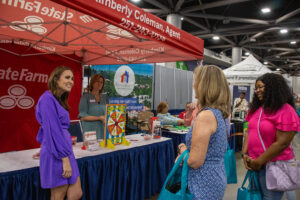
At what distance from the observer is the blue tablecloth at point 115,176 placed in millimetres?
1523

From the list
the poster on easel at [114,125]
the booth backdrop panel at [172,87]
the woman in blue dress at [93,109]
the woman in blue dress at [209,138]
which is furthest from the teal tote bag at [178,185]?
the booth backdrop panel at [172,87]

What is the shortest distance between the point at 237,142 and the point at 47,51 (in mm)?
4584

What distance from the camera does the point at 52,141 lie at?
4.29 feet

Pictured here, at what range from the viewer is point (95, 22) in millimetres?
2289

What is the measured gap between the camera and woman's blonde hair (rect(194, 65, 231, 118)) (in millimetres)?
1115

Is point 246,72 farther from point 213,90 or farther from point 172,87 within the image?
point 213,90

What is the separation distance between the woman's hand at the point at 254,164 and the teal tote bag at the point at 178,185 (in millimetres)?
604

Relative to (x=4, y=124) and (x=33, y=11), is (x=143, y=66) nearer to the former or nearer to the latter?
(x=4, y=124)

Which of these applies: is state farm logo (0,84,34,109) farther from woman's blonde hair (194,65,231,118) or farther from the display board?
woman's blonde hair (194,65,231,118)

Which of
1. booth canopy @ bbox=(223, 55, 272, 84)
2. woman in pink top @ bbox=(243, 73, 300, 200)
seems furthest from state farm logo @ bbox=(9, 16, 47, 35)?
booth canopy @ bbox=(223, 55, 272, 84)

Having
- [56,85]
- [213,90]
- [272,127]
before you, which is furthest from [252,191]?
[56,85]

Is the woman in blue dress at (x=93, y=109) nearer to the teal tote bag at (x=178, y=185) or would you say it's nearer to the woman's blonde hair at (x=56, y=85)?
the woman's blonde hair at (x=56, y=85)

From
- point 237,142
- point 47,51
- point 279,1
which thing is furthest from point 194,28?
point 47,51

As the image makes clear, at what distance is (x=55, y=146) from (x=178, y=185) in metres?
0.78
